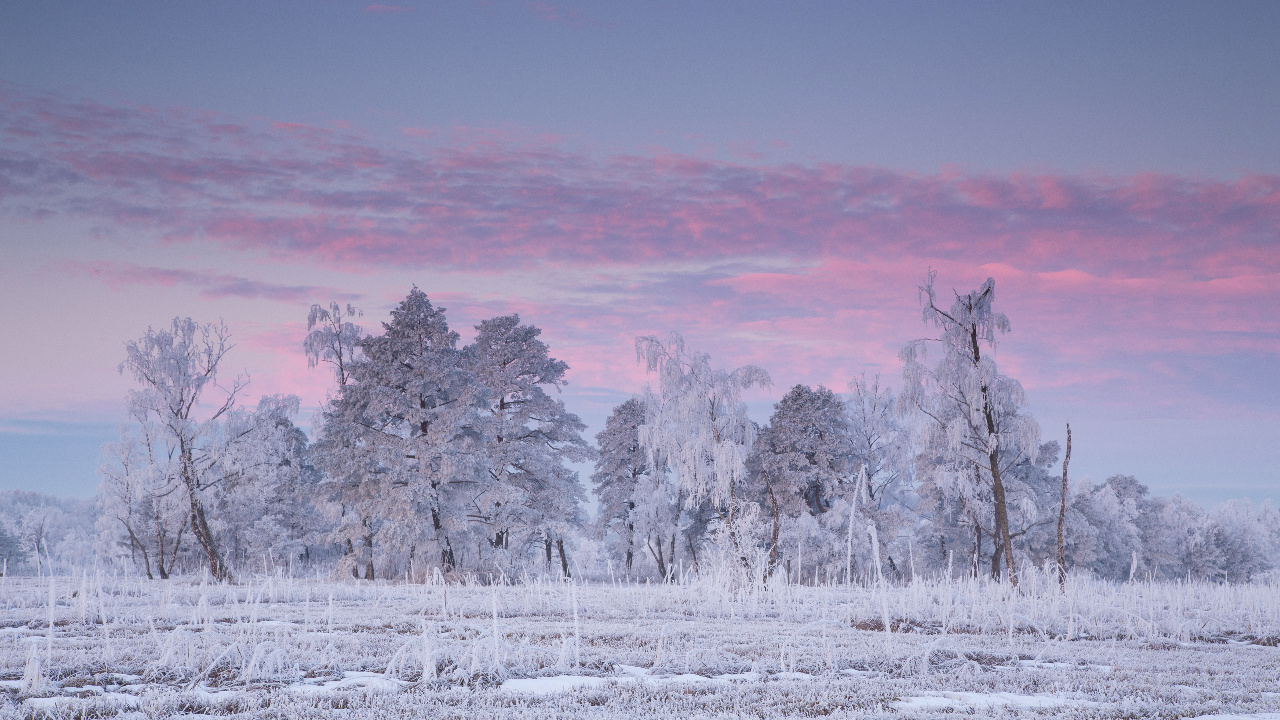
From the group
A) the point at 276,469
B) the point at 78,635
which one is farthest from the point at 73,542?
the point at 78,635

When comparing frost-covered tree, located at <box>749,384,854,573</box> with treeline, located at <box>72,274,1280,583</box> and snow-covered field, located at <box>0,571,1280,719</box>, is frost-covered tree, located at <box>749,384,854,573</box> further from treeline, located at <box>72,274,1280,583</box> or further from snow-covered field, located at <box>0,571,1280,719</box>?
snow-covered field, located at <box>0,571,1280,719</box>

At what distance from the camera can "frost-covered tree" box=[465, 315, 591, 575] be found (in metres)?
32.7

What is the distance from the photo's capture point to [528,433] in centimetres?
3456

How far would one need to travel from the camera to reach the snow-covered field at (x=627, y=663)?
20.8ft

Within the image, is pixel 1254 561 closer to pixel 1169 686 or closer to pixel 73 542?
pixel 1169 686

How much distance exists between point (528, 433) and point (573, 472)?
2.98 m

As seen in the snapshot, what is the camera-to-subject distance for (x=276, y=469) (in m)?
40.5

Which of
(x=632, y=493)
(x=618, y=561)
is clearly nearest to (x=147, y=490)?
(x=632, y=493)

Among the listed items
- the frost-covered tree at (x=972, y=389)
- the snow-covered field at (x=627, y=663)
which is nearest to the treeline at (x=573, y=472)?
the frost-covered tree at (x=972, y=389)

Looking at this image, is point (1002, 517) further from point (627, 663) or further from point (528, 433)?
point (528, 433)

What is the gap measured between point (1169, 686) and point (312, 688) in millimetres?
7757

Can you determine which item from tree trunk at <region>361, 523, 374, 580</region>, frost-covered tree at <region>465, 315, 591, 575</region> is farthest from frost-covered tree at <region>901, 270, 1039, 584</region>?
tree trunk at <region>361, 523, 374, 580</region>

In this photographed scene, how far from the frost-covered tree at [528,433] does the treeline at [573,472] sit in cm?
10

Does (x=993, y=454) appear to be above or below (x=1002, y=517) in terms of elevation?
above
